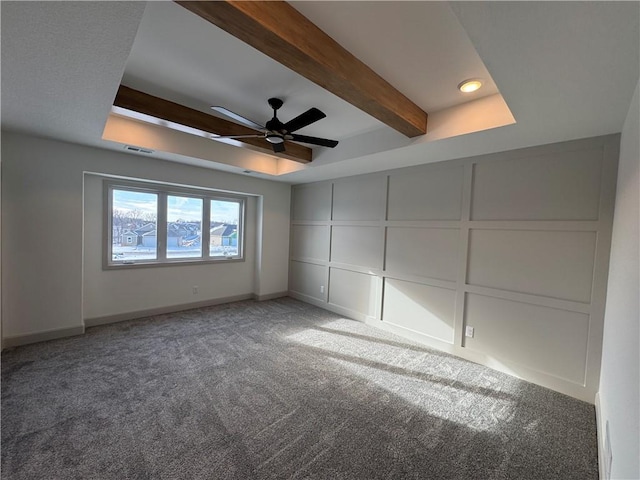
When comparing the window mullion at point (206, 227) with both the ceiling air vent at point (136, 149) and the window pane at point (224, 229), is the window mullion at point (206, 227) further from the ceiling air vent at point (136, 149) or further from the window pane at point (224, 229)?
the ceiling air vent at point (136, 149)

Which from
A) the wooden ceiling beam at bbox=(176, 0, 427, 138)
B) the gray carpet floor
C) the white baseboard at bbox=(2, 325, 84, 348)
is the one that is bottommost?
the gray carpet floor

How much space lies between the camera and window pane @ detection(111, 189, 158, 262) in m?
3.97

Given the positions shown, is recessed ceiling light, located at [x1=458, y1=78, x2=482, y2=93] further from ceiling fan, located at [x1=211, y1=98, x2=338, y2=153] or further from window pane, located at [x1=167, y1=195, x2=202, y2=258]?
window pane, located at [x1=167, y1=195, x2=202, y2=258]

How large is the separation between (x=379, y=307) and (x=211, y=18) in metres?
3.69

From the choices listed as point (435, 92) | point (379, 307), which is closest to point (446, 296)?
point (379, 307)

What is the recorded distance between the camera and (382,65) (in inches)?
76.0

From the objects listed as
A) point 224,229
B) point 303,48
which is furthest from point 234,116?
point 224,229

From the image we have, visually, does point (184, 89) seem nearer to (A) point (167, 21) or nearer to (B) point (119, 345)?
Answer: (A) point (167, 21)

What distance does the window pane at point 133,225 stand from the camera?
397 cm

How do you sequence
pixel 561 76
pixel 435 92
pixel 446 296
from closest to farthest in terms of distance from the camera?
pixel 561 76
pixel 435 92
pixel 446 296

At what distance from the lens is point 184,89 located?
2.42 m

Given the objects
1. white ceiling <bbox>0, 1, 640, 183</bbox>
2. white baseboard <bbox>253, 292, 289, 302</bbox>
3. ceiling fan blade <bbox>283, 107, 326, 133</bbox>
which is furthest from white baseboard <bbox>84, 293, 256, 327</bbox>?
ceiling fan blade <bbox>283, 107, 326, 133</bbox>

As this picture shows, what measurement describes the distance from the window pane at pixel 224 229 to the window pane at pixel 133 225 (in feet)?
3.10

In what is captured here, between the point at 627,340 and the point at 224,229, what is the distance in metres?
5.12
